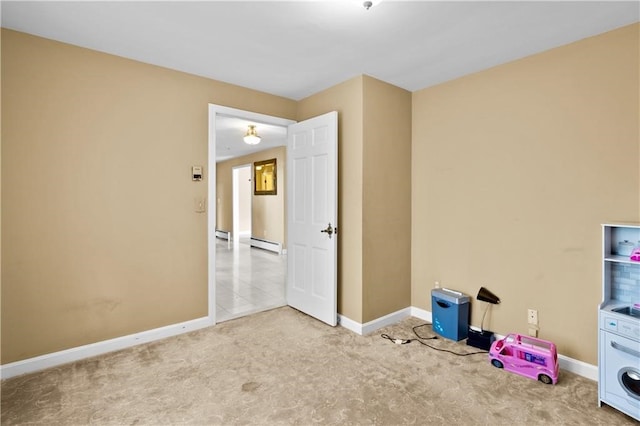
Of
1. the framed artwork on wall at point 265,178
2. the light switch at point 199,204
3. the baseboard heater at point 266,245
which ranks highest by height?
the framed artwork on wall at point 265,178

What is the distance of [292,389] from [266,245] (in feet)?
19.5

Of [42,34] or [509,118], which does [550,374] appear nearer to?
[509,118]

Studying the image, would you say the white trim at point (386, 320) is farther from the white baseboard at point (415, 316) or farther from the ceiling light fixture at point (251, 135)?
the ceiling light fixture at point (251, 135)

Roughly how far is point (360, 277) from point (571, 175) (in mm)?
1866

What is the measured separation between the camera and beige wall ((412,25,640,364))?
2211mm

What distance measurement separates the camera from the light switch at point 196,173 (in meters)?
3.06

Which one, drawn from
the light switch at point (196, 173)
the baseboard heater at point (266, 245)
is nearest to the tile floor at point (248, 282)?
the baseboard heater at point (266, 245)

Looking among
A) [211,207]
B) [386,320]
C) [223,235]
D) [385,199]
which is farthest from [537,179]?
[223,235]

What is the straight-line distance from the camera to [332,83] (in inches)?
127

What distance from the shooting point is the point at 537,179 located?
2.56 meters

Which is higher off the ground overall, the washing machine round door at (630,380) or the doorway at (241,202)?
the doorway at (241,202)

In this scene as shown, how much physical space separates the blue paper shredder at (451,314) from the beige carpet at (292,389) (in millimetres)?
138

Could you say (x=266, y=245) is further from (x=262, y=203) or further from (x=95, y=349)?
(x=95, y=349)

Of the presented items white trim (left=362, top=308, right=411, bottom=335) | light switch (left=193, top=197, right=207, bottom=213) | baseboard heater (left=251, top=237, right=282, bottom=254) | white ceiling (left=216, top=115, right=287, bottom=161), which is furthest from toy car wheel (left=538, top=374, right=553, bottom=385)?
baseboard heater (left=251, top=237, right=282, bottom=254)
